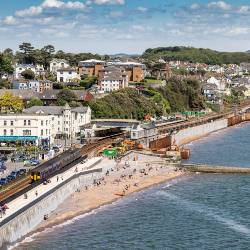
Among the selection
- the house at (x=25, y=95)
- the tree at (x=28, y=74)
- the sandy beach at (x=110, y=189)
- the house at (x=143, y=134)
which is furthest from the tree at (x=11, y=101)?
the sandy beach at (x=110, y=189)

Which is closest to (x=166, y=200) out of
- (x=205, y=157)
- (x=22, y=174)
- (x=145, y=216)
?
(x=145, y=216)

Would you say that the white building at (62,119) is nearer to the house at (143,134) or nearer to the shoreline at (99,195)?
the house at (143,134)

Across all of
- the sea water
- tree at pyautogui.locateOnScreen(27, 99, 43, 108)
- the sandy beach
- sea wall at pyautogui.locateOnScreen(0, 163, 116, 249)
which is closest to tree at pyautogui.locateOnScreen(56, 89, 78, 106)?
tree at pyautogui.locateOnScreen(27, 99, 43, 108)

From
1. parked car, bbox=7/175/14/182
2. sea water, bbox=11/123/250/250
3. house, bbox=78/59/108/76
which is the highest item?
house, bbox=78/59/108/76

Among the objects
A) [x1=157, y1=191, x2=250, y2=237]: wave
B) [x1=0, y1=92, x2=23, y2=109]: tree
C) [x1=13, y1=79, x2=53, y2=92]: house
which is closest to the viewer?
[x1=157, y1=191, x2=250, y2=237]: wave

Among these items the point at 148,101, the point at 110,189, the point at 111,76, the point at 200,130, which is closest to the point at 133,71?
the point at 111,76

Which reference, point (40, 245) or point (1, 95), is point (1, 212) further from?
point (1, 95)

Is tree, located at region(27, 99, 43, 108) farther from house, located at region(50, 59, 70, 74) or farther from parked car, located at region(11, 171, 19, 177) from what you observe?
house, located at region(50, 59, 70, 74)

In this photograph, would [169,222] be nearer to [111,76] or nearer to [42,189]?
[42,189]
